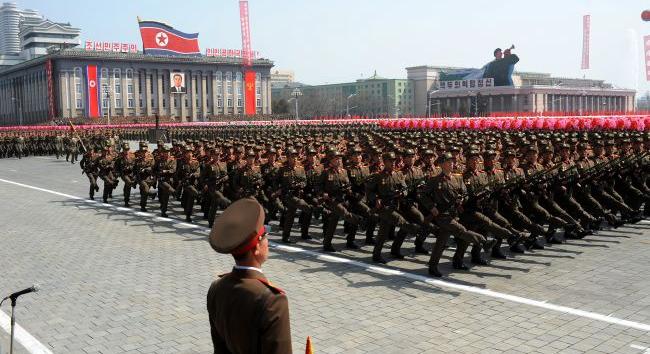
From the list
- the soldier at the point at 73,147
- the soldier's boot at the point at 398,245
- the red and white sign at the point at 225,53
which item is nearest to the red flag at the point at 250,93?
the red and white sign at the point at 225,53

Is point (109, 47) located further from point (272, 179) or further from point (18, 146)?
point (272, 179)

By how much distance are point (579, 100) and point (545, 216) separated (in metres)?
97.2

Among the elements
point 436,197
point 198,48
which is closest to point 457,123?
point 436,197

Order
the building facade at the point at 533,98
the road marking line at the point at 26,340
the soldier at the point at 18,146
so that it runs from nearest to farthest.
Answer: the road marking line at the point at 26,340 → the soldier at the point at 18,146 → the building facade at the point at 533,98

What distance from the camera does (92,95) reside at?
283 feet

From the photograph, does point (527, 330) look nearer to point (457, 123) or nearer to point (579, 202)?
point (579, 202)

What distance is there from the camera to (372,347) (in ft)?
20.1

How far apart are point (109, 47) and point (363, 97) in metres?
54.2

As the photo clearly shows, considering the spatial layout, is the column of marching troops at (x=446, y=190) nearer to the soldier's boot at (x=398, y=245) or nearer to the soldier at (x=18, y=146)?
the soldier's boot at (x=398, y=245)

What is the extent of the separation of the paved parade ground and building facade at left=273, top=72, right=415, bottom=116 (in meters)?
103

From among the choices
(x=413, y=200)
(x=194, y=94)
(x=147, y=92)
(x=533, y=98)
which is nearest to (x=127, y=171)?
(x=413, y=200)

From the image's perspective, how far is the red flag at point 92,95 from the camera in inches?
3356

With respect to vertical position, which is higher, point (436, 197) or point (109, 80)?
point (109, 80)

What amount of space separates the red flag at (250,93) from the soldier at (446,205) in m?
93.6
